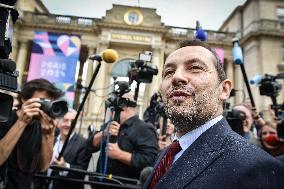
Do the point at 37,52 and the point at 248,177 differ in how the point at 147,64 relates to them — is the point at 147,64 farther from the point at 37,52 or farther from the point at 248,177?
the point at 37,52

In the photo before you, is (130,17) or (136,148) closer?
(136,148)

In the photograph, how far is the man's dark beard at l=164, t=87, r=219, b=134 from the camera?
5.11ft

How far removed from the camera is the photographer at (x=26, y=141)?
2383 millimetres

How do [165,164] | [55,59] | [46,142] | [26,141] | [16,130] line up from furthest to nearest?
1. [55,59]
2. [46,142]
3. [26,141]
4. [16,130]
5. [165,164]

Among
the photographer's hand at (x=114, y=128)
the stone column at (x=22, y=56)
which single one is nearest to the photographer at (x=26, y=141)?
the photographer's hand at (x=114, y=128)

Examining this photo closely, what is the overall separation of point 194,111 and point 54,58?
18987 mm

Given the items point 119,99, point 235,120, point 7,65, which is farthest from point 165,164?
point 235,120

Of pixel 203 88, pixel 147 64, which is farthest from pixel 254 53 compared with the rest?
pixel 203 88

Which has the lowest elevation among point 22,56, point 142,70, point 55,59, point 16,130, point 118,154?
point 118,154

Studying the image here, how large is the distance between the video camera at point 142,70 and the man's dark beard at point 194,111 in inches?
70.1

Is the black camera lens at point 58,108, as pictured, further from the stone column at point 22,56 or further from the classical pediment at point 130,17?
the stone column at point 22,56

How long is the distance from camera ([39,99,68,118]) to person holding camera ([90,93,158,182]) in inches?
24.4

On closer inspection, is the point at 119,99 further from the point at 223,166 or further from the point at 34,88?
the point at 223,166

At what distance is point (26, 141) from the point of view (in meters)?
2.64
